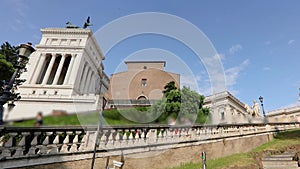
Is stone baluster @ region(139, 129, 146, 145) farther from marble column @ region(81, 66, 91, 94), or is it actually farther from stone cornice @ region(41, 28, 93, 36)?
stone cornice @ region(41, 28, 93, 36)

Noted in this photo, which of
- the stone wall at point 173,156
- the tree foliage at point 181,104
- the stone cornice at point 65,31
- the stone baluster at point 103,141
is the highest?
the stone cornice at point 65,31

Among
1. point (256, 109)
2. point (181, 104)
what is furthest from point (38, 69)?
point (256, 109)

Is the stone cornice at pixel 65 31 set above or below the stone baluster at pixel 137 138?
above

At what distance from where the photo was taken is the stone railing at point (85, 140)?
4.35 metres

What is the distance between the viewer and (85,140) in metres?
5.45

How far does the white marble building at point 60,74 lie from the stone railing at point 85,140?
1708 centimetres

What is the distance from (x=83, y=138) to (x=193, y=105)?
1620cm

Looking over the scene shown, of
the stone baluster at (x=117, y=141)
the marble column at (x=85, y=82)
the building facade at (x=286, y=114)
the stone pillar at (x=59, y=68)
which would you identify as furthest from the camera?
the building facade at (x=286, y=114)

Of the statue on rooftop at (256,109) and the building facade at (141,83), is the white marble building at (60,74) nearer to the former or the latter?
the building facade at (141,83)

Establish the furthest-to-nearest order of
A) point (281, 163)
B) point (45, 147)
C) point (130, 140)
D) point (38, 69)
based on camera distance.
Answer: point (38, 69) < point (130, 140) < point (281, 163) < point (45, 147)

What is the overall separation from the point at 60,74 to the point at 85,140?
30005 mm

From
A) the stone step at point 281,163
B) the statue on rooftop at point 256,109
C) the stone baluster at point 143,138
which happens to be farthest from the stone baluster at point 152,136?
Result: the statue on rooftop at point 256,109

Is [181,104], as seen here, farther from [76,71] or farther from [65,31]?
[65,31]

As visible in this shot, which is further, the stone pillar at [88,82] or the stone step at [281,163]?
the stone pillar at [88,82]
